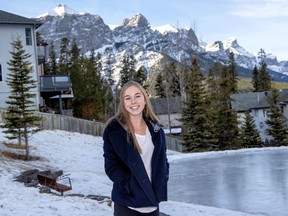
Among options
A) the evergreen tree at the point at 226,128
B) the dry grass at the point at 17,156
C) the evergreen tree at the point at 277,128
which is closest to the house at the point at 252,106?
the evergreen tree at the point at 277,128

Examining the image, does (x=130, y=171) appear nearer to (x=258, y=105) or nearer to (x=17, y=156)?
(x=17, y=156)

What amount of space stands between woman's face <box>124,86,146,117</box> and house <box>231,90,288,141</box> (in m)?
53.3

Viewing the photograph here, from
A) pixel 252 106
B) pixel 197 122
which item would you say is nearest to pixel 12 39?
pixel 197 122

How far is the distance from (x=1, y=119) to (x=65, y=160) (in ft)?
27.7

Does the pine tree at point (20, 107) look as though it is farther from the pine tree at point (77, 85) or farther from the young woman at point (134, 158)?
the pine tree at point (77, 85)

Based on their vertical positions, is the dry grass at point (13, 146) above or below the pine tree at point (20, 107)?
below

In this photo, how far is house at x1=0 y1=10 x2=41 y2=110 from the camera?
113 ft

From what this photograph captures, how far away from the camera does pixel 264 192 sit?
38.0 ft

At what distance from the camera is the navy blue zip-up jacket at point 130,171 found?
3.68 metres

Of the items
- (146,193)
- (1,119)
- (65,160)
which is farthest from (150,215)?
(1,119)

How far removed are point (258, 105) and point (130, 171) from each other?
2286 inches

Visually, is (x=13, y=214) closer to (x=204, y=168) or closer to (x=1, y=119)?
(x=204, y=168)

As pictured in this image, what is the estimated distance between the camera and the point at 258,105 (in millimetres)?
59688

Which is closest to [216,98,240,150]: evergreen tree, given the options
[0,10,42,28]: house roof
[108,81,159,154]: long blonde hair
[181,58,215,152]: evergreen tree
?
[181,58,215,152]: evergreen tree
